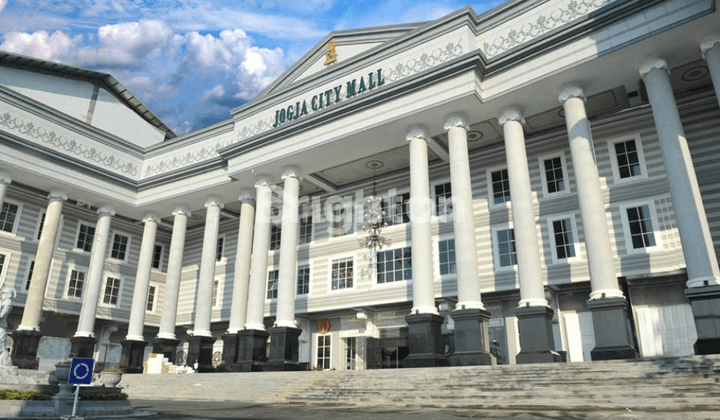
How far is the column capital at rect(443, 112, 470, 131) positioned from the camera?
20000mm

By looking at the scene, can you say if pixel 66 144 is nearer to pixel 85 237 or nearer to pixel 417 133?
pixel 85 237

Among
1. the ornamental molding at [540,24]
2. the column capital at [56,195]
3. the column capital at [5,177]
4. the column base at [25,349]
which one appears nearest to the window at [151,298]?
the column capital at [56,195]

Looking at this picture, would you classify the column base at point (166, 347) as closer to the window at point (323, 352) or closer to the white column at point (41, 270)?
the white column at point (41, 270)

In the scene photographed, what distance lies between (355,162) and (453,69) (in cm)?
824

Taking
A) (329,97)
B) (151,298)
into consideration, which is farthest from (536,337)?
(151,298)

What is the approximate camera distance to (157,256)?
3528 cm

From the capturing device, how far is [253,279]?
23.7 metres

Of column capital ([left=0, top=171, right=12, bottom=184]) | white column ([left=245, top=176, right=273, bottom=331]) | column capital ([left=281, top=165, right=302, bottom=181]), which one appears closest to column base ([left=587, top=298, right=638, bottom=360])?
white column ([left=245, top=176, right=273, bottom=331])

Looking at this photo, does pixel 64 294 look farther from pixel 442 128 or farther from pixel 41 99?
pixel 442 128

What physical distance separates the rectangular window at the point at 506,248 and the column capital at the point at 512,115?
5366 mm

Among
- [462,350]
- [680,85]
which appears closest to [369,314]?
[462,350]

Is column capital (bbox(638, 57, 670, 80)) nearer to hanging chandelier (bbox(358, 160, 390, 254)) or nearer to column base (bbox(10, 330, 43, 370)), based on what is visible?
hanging chandelier (bbox(358, 160, 390, 254))

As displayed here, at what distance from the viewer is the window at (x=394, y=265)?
25078 mm

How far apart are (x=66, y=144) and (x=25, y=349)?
10.7m
